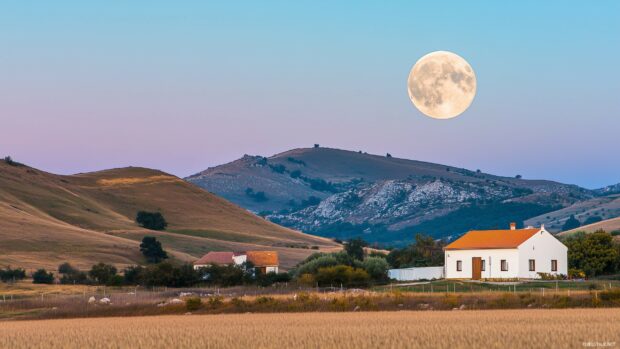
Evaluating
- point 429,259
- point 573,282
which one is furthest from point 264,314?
point 429,259

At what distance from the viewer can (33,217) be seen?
500 ft

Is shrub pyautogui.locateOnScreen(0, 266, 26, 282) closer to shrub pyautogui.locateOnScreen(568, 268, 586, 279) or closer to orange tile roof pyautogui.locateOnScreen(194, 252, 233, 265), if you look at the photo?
orange tile roof pyautogui.locateOnScreen(194, 252, 233, 265)

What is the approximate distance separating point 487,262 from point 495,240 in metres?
A: 2.27

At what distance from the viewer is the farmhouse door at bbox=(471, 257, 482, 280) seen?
82.8 m

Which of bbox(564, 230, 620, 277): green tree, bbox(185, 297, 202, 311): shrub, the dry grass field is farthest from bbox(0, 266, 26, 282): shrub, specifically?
the dry grass field

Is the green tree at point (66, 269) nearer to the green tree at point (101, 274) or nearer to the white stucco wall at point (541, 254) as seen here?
the green tree at point (101, 274)

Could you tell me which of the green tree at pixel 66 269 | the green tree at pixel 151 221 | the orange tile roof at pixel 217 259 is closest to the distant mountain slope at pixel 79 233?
the green tree at pixel 151 221

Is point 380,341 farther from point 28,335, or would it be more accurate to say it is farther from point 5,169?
point 5,169

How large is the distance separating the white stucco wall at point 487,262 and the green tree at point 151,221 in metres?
102

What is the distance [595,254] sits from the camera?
85438mm

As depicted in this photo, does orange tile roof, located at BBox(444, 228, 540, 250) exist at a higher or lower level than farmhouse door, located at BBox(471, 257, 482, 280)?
higher

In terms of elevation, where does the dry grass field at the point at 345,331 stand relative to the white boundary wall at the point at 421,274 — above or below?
below

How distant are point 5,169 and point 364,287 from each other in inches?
4957

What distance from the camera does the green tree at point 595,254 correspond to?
277ft
